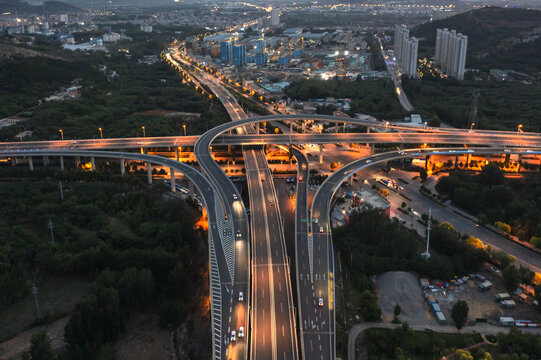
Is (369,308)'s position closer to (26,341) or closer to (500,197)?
(26,341)


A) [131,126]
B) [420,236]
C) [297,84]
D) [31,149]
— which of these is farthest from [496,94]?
[31,149]

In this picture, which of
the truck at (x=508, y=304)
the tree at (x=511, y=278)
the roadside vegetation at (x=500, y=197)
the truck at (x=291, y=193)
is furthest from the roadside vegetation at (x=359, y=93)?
the truck at (x=508, y=304)

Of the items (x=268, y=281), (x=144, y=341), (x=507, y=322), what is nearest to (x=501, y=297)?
(x=507, y=322)

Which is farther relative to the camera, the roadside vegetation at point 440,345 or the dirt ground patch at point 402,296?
the dirt ground patch at point 402,296

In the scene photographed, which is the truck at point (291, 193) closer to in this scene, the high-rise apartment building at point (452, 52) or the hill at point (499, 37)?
the high-rise apartment building at point (452, 52)

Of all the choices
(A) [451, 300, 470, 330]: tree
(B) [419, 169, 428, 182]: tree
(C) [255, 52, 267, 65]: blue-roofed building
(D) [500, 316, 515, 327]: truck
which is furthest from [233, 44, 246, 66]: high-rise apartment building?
(D) [500, 316, 515, 327]: truck

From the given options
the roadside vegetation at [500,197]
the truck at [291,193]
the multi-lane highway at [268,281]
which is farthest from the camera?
the truck at [291,193]

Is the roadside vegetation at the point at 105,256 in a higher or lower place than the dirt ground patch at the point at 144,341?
higher
